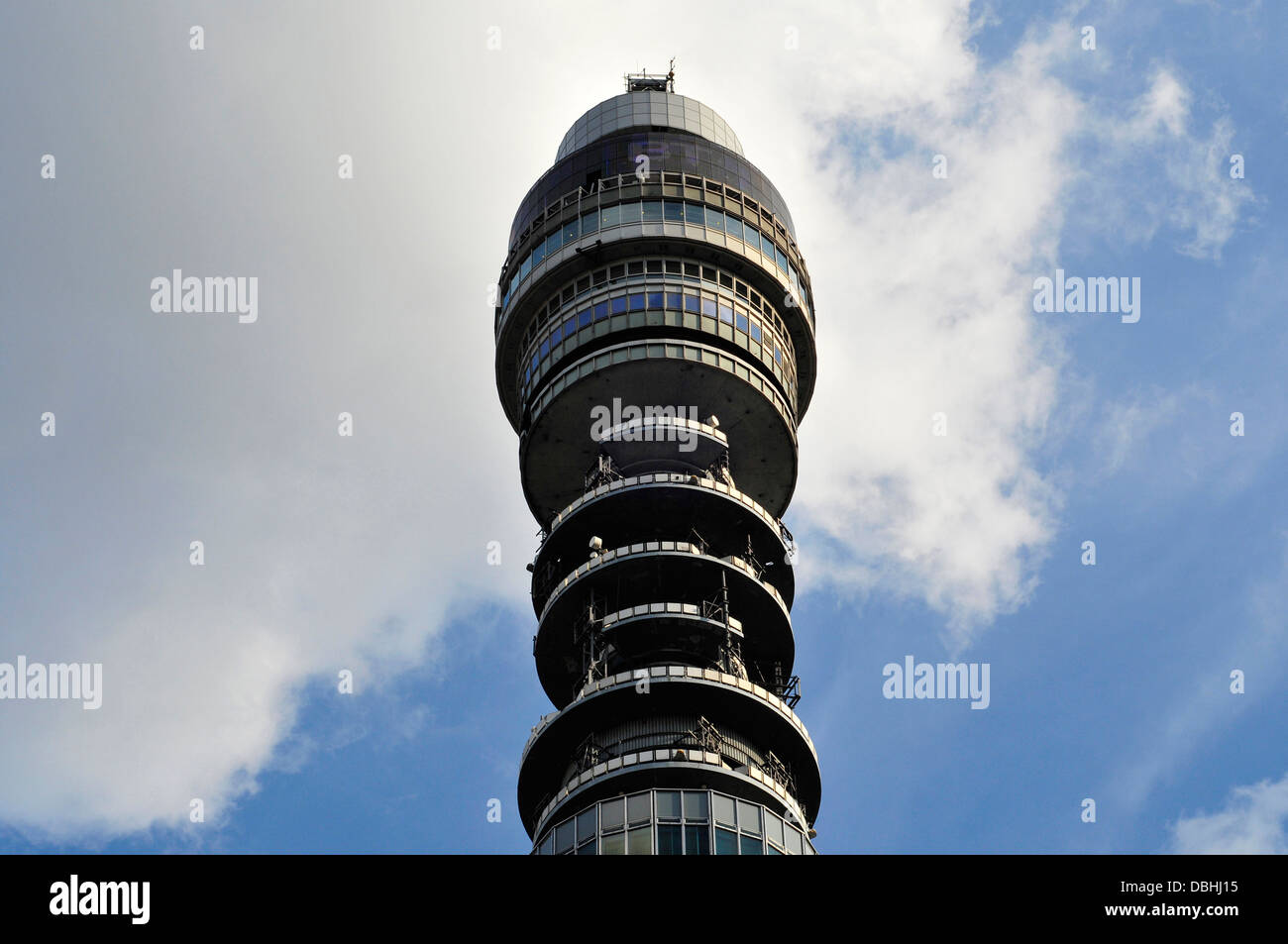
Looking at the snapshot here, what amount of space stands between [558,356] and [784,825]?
106ft

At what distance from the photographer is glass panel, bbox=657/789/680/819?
67.8 m

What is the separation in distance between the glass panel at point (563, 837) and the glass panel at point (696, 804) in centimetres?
551

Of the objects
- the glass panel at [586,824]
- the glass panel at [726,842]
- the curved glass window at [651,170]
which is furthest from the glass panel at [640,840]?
the curved glass window at [651,170]

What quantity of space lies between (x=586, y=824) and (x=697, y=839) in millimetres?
5321

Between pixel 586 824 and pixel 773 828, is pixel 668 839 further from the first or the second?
pixel 773 828

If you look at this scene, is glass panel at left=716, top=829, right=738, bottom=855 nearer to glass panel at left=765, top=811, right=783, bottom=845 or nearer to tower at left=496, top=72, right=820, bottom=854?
tower at left=496, top=72, right=820, bottom=854

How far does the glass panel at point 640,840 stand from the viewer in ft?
217

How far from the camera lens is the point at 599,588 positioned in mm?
82875

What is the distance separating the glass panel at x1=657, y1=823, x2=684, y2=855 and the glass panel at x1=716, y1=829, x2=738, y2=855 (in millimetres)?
1632

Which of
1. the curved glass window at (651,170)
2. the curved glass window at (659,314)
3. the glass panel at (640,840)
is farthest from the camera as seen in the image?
the curved glass window at (651,170)

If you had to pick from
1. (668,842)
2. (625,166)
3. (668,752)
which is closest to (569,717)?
(668,752)

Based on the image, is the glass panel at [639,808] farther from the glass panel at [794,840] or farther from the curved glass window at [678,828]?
the glass panel at [794,840]

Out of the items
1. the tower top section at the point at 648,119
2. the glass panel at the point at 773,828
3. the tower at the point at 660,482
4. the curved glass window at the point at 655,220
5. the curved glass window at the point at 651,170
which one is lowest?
the glass panel at the point at 773,828
